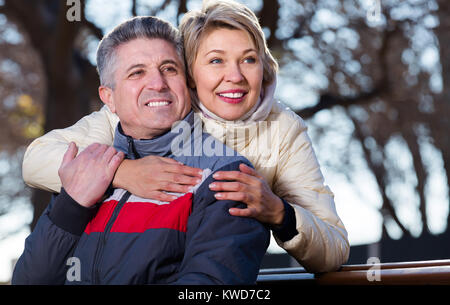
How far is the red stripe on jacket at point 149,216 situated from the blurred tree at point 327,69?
456cm

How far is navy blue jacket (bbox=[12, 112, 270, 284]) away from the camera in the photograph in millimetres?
1887

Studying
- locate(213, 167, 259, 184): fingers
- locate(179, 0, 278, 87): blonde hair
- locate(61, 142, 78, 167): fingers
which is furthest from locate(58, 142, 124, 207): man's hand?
locate(179, 0, 278, 87): blonde hair

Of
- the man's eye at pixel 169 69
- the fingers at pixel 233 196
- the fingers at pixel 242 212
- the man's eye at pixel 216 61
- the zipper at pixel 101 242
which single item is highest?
the man's eye at pixel 216 61

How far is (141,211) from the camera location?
2105 mm

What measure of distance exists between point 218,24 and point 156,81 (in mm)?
447

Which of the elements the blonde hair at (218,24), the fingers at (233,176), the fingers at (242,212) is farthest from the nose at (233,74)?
the fingers at (242,212)

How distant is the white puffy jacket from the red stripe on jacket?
0.52 m

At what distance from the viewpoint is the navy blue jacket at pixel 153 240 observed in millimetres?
1887

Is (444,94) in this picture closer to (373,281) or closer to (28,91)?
(28,91)

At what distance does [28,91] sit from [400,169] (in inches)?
286

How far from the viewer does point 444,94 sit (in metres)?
8.98

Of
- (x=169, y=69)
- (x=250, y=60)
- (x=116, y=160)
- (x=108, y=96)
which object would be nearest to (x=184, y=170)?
(x=116, y=160)

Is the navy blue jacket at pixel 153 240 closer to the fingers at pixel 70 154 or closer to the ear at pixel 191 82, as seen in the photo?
the fingers at pixel 70 154

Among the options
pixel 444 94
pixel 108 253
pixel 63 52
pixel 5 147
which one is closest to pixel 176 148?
pixel 108 253
